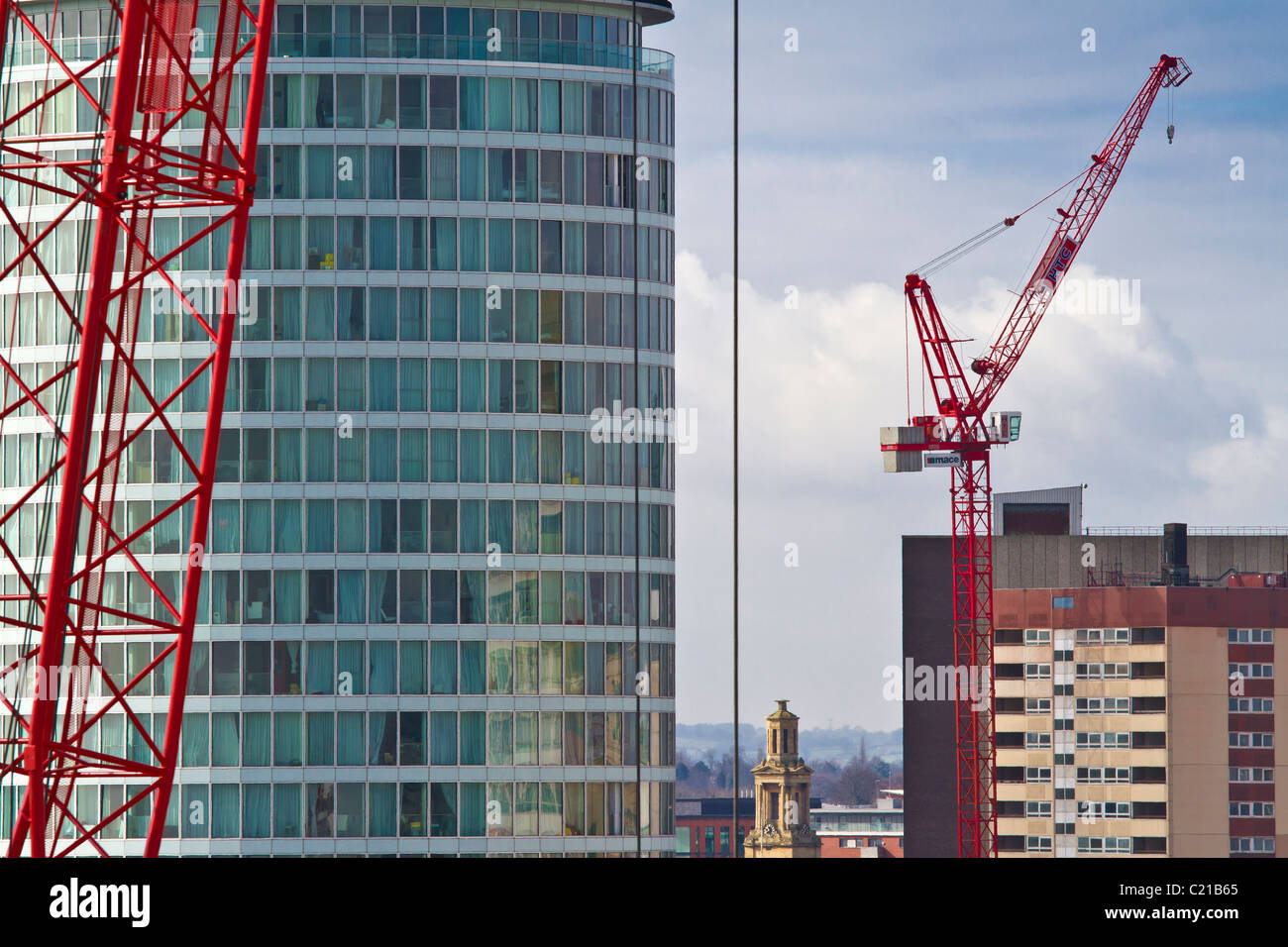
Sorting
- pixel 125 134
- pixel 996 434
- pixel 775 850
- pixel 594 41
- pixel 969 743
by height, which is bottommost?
pixel 775 850

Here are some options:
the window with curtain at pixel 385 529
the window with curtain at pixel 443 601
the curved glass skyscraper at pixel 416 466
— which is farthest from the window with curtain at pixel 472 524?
the window with curtain at pixel 385 529

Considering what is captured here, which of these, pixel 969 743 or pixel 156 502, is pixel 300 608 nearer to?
pixel 156 502

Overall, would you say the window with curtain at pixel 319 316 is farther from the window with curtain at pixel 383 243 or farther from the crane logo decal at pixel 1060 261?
the crane logo decal at pixel 1060 261

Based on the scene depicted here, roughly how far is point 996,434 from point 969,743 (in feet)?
102

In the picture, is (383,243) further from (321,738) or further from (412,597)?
(321,738)

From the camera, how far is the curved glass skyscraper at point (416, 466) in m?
84.7

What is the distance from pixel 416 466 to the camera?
283 feet

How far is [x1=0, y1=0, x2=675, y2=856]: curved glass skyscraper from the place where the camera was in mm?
84688

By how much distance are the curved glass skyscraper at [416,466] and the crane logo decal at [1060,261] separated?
52699 mm

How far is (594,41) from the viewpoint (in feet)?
288

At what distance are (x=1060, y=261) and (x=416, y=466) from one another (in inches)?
2491
